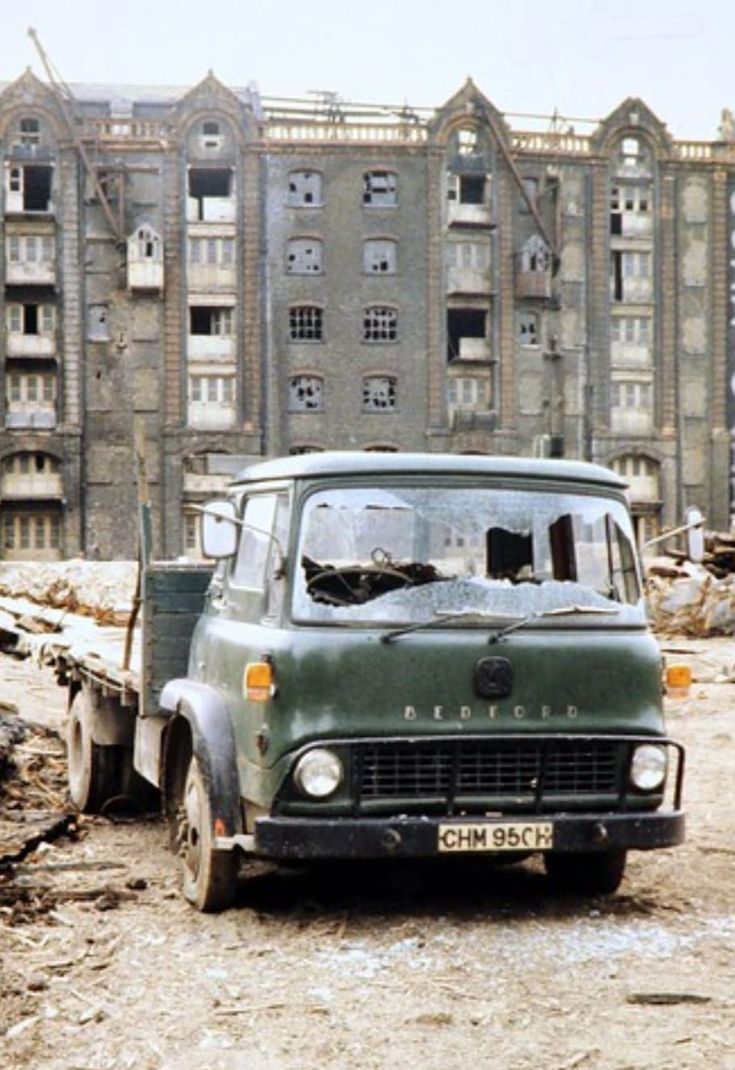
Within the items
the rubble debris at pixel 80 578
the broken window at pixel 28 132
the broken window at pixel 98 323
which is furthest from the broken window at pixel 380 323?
the rubble debris at pixel 80 578

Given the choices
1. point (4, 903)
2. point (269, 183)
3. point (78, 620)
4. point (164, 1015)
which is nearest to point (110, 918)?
point (4, 903)

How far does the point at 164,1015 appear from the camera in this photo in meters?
6.06

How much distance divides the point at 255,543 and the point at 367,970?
242 centimetres

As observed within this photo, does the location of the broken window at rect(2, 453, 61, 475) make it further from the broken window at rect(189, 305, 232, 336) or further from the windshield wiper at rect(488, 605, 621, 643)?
the windshield wiper at rect(488, 605, 621, 643)

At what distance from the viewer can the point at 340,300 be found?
58781mm

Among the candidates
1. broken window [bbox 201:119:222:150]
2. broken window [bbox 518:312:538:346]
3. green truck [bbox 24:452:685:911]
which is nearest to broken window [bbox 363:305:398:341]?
broken window [bbox 518:312:538:346]

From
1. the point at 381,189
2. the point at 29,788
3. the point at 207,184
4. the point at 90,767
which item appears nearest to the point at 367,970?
the point at 90,767

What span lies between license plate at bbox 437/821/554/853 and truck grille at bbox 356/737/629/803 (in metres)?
0.17

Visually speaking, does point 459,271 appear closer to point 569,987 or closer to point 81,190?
point 81,190

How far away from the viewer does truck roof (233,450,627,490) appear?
24.8ft

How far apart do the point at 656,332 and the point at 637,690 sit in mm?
54974

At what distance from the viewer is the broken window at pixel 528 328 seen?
6019 centimetres

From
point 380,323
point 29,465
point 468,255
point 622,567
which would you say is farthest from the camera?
point 468,255

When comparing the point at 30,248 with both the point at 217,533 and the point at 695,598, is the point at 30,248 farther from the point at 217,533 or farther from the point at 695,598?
the point at 217,533
